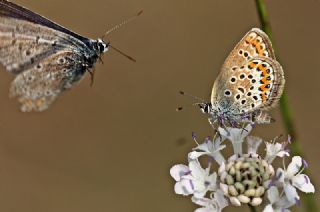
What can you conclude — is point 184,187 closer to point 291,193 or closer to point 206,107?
point 291,193

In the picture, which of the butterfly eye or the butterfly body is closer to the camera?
the butterfly eye

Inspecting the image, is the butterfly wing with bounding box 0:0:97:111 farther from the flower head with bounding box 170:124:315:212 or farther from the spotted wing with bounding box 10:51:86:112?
the flower head with bounding box 170:124:315:212

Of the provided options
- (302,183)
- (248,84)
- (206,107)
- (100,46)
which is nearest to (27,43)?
(100,46)

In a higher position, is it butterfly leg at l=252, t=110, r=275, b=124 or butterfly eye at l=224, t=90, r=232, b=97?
butterfly eye at l=224, t=90, r=232, b=97

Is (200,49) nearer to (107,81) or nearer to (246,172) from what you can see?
(107,81)

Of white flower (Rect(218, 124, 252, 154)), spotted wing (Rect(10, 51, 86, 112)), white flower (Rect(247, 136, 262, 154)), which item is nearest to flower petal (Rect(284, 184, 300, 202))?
white flower (Rect(247, 136, 262, 154))

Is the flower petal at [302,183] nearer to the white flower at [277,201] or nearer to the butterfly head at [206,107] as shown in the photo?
the white flower at [277,201]

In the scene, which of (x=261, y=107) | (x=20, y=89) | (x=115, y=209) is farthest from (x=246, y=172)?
(x=115, y=209)

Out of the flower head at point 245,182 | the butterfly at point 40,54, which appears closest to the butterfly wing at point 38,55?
the butterfly at point 40,54
